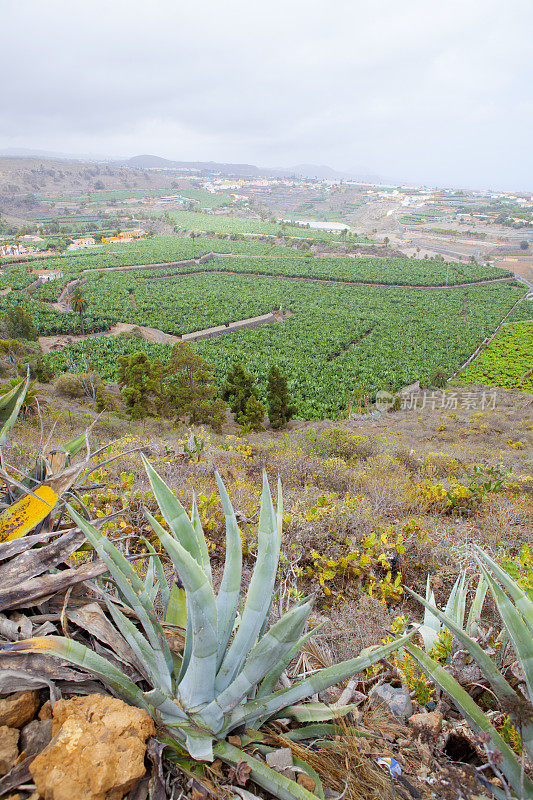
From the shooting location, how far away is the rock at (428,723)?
149cm

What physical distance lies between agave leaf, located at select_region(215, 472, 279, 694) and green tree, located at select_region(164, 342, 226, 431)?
12992mm

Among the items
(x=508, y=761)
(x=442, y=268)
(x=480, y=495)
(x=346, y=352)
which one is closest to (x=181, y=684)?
(x=508, y=761)

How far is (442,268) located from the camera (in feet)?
231

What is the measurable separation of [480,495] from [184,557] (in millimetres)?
4651

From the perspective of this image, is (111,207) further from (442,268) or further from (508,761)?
(508,761)

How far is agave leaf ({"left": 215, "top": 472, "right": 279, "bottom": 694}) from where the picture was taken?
1.32 metres

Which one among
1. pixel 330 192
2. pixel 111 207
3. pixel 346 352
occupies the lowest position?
pixel 346 352

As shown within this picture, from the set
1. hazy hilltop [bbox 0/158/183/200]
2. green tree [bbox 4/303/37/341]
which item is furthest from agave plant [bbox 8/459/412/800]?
hazy hilltop [bbox 0/158/183/200]

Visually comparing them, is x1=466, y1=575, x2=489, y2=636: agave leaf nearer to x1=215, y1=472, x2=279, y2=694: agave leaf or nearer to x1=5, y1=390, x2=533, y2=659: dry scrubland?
x1=5, y1=390, x2=533, y2=659: dry scrubland

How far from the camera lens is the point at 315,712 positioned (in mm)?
1458

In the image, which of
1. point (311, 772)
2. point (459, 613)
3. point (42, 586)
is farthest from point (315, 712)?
point (42, 586)

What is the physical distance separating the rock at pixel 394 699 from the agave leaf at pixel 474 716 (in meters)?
0.38

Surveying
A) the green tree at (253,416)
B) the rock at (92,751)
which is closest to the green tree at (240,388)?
the green tree at (253,416)

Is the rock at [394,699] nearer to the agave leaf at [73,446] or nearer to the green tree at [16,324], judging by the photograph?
the agave leaf at [73,446]
